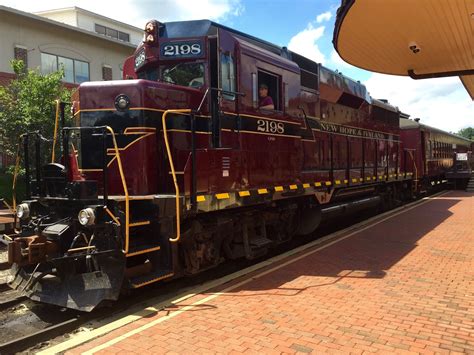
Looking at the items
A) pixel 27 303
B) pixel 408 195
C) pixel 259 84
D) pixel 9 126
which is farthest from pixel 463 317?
pixel 9 126

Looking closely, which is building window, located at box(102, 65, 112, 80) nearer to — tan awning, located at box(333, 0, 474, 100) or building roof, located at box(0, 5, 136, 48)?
building roof, located at box(0, 5, 136, 48)

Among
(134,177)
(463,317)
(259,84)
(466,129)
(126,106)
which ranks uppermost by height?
(466,129)

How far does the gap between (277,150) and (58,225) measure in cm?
397

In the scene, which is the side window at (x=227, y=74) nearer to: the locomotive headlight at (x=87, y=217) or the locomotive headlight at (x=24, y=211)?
the locomotive headlight at (x=87, y=217)

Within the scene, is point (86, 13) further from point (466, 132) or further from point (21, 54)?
point (466, 132)

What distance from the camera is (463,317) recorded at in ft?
16.2

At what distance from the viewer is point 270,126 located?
25.4 feet

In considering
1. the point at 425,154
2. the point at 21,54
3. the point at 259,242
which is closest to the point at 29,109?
the point at 21,54

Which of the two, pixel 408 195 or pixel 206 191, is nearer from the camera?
pixel 206 191

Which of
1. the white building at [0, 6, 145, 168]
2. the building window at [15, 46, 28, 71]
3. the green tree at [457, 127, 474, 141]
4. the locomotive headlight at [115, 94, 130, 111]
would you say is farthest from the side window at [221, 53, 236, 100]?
the green tree at [457, 127, 474, 141]

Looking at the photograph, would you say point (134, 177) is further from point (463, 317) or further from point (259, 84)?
point (463, 317)

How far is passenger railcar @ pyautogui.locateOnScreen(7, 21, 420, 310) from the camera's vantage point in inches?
213

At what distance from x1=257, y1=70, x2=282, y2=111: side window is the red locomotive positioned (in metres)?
0.04

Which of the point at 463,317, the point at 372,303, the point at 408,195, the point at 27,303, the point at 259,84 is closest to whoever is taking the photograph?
the point at 463,317
